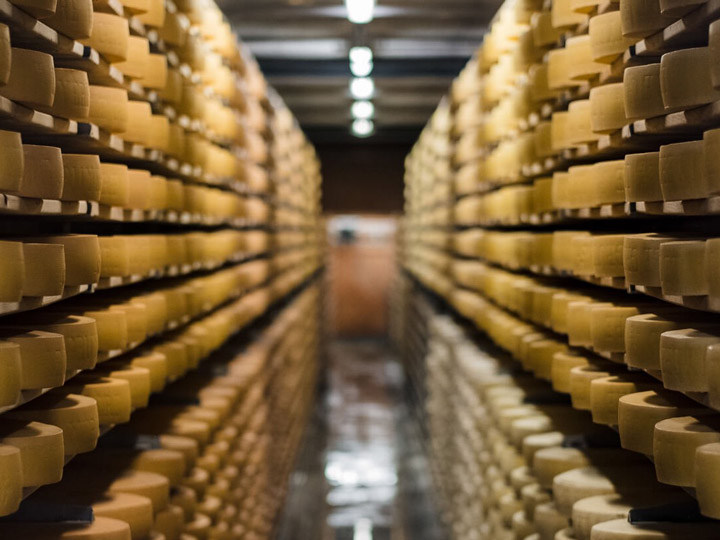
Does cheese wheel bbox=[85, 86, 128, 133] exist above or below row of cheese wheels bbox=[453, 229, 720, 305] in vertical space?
above

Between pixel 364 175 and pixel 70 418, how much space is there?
14751mm

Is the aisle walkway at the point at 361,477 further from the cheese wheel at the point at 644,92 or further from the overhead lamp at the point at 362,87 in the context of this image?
the cheese wheel at the point at 644,92

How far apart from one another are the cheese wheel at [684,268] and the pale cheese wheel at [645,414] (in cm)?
40

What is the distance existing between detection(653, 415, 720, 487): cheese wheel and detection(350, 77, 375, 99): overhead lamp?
28.3 feet

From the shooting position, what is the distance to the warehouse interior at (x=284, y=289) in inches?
98.6

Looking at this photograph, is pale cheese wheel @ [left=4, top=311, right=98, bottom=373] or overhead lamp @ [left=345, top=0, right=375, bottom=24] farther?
overhead lamp @ [left=345, top=0, right=375, bottom=24]

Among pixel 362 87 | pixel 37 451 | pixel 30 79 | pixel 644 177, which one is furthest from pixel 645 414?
pixel 362 87

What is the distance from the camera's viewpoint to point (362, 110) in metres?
13.6

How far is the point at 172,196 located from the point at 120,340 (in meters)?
1.12

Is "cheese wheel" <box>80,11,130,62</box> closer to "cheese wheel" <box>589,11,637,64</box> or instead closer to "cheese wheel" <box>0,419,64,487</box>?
"cheese wheel" <box>0,419,64,487</box>

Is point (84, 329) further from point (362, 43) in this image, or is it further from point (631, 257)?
point (362, 43)

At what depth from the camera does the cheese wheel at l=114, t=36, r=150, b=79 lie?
142 inches

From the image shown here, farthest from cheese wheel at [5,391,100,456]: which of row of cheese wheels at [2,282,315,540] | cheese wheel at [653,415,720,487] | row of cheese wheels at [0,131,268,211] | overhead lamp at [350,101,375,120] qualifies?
overhead lamp at [350,101,375,120]

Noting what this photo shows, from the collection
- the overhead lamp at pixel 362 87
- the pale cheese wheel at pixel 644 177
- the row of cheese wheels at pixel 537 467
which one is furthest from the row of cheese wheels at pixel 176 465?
the overhead lamp at pixel 362 87
